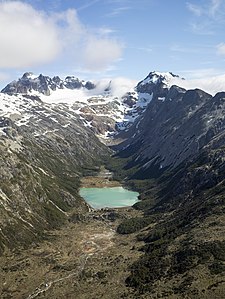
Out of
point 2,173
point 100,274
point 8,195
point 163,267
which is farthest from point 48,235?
point 163,267

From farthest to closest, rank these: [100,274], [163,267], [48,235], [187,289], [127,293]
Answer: [48,235] → [100,274] → [163,267] → [127,293] → [187,289]

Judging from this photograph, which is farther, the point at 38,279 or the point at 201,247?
the point at 38,279

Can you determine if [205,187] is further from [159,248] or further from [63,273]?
→ [63,273]

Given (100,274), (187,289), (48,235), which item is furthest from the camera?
(48,235)

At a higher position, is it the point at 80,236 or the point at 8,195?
the point at 8,195

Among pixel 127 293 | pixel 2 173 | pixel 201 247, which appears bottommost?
pixel 127 293

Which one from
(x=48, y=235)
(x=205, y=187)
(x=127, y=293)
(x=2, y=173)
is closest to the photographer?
(x=127, y=293)

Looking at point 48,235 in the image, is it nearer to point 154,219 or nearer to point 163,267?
point 154,219

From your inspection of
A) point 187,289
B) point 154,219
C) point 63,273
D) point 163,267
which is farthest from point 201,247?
point 154,219

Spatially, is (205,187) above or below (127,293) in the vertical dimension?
above
